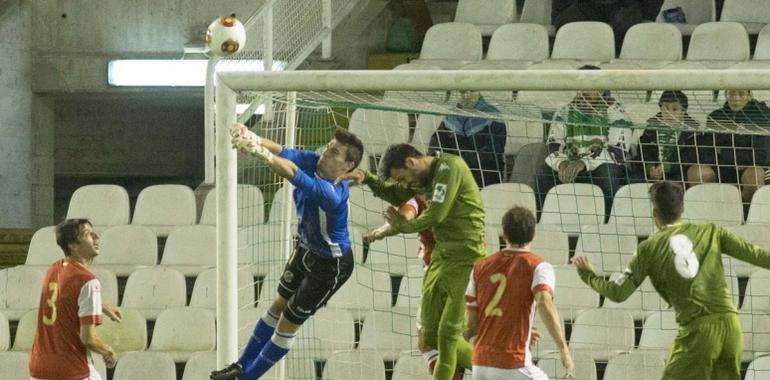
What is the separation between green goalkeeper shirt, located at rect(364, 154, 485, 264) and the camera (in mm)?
8258

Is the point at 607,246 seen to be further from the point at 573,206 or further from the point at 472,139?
the point at 472,139

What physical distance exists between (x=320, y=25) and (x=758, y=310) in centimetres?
445

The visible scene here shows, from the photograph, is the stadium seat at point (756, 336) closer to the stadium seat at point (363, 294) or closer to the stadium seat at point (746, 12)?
the stadium seat at point (363, 294)

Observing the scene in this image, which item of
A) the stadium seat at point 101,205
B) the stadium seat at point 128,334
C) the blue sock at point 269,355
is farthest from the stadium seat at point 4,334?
the blue sock at point 269,355

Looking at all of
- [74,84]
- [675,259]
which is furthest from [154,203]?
[675,259]

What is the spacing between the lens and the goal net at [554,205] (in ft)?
31.0

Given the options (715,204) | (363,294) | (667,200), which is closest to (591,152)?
(715,204)

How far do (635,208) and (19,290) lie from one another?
4031 millimetres

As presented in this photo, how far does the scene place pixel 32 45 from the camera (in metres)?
13.8

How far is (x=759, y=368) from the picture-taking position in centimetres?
917

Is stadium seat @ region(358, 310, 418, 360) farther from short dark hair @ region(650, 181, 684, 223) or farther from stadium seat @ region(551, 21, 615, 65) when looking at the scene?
stadium seat @ region(551, 21, 615, 65)

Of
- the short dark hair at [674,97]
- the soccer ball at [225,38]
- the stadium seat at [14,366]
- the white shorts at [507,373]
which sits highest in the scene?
the soccer ball at [225,38]

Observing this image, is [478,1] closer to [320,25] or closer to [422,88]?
[320,25]

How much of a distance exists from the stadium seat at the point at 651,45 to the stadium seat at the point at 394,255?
236 cm
